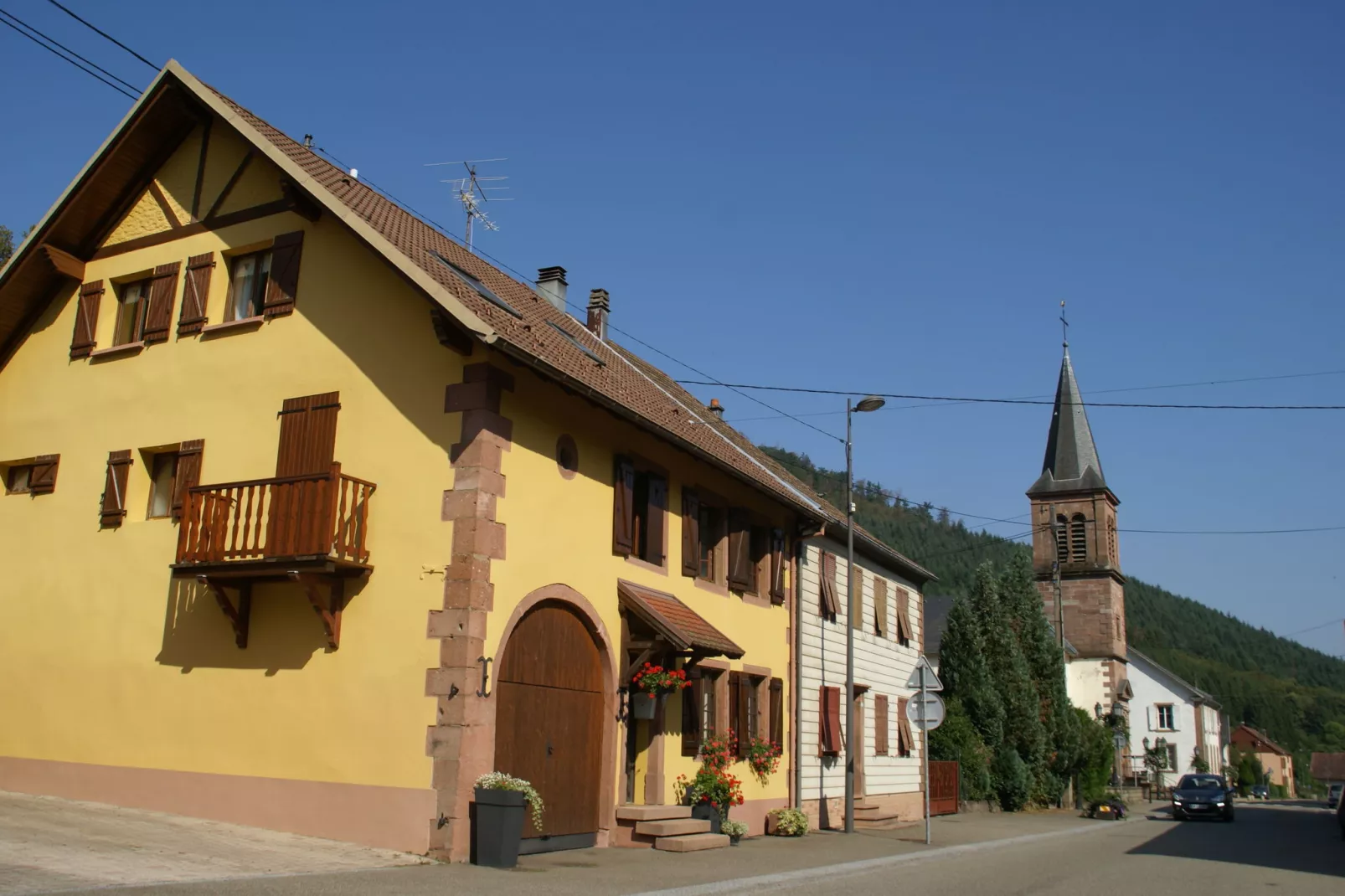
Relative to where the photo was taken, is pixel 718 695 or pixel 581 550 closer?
pixel 581 550

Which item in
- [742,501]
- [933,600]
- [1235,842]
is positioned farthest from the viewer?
[933,600]

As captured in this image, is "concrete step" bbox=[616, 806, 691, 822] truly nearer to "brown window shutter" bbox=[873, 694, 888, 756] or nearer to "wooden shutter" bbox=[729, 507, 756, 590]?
"wooden shutter" bbox=[729, 507, 756, 590]

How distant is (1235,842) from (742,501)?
1307 centimetres

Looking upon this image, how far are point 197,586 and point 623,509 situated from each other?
224 inches

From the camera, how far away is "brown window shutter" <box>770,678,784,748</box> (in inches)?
808

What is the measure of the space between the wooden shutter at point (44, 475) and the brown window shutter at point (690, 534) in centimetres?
935

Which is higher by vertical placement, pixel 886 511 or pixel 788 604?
pixel 886 511

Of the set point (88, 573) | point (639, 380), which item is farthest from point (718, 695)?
point (88, 573)

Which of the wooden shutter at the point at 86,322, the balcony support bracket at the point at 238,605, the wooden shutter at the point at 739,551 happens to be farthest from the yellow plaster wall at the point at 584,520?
the wooden shutter at the point at 86,322

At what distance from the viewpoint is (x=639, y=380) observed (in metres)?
21.6

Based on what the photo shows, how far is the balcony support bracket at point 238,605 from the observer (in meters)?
13.9

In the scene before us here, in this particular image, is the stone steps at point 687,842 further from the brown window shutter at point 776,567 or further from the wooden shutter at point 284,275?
the wooden shutter at point 284,275

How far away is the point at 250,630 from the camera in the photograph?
46.9 ft

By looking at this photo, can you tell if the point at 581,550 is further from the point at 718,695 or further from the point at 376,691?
the point at 718,695
